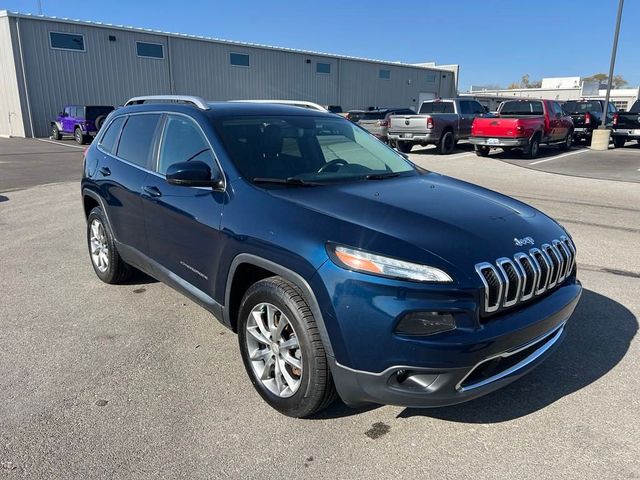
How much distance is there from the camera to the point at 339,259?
8.23 ft

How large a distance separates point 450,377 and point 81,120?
25.1 metres

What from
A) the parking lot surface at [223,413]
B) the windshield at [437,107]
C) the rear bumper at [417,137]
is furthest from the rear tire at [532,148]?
the parking lot surface at [223,413]

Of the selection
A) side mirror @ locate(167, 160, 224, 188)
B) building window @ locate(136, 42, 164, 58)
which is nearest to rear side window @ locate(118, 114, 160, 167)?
side mirror @ locate(167, 160, 224, 188)

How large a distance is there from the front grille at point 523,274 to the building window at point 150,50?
105 ft

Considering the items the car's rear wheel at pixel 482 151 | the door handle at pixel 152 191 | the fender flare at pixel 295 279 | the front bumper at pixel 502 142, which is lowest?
the car's rear wheel at pixel 482 151

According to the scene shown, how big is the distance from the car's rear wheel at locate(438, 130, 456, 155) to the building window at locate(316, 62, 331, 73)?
23085 mm

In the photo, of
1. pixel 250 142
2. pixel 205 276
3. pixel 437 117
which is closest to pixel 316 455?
pixel 205 276

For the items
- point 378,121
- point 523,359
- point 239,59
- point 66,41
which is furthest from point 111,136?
point 239,59

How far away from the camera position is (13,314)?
435 cm

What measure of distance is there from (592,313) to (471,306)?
95.4 inches

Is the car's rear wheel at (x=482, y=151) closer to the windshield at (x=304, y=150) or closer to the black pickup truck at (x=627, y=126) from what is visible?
the black pickup truck at (x=627, y=126)

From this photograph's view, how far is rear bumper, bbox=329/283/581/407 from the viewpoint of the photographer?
241 cm

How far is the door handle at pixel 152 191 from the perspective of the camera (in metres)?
3.80

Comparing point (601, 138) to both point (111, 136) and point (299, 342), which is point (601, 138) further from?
point (299, 342)
